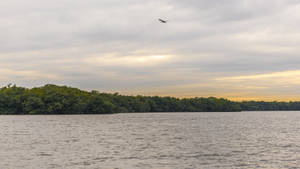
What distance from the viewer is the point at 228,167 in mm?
41000

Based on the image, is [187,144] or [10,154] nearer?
[10,154]

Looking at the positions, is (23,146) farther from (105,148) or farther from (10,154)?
(105,148)

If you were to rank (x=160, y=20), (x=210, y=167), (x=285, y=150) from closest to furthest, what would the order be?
(x=210, y=167)
(x=160, y=20)
(x=285, y=150)

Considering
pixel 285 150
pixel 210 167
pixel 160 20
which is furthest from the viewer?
pixel 285 150

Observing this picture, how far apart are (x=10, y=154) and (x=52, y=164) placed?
34.9 feet

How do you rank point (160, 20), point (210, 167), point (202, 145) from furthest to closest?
point (202, 145) < point (160, 20) < point (210, 167)

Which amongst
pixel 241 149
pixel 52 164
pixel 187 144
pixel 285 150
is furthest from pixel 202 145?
pixel 52 164

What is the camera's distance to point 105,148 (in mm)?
56344

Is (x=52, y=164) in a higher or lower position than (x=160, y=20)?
lower

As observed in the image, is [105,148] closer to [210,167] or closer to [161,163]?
[161,163]

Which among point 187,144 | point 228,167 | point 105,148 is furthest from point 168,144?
point 228,167

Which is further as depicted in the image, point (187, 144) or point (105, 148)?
point (187, 144)

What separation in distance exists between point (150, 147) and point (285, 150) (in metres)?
20.0

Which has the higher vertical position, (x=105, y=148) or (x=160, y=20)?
(x=160, y=20)
